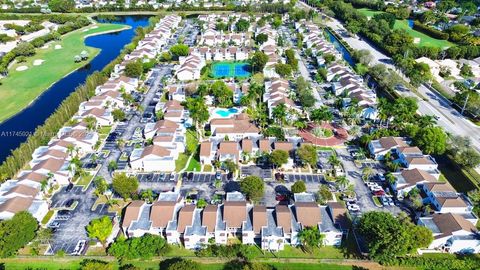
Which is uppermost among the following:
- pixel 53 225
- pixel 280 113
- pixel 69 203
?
pixel 280 113

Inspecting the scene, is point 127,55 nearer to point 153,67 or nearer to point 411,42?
point 153,67

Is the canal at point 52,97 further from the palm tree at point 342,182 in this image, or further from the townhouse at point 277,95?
the palm tree at point 342,182

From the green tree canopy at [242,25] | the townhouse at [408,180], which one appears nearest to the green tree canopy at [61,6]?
the green tree canopy at [242,25]

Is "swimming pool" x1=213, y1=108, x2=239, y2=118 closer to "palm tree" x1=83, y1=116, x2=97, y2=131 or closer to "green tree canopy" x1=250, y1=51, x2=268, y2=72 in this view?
"palm tree" x1=83, y1=116, x2=97, y2=131

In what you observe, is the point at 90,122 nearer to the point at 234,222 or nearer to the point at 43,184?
the point at 43,184

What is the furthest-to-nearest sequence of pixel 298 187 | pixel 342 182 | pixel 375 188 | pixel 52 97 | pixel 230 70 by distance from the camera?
pixel 230 70 < pixel 52 97 < pixel 375 188 < pixel 342 182 < pixel 298 187

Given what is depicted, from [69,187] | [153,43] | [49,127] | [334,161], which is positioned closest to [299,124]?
[334,161]

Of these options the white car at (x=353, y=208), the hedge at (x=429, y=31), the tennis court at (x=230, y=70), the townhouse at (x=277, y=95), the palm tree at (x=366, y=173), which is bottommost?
the white car at (x=353, y=208)
